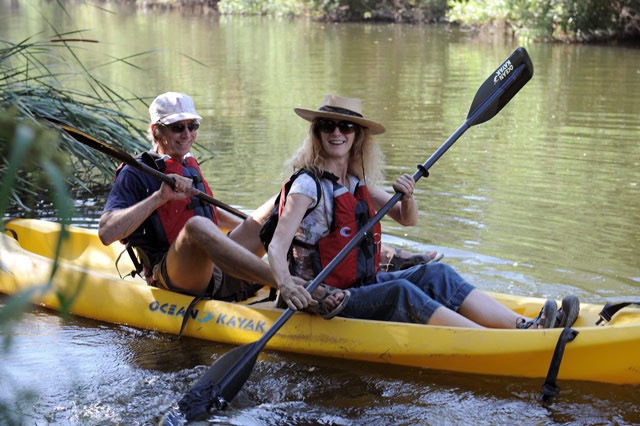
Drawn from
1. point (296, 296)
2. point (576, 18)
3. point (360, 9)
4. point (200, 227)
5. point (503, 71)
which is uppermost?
point (360, 9)

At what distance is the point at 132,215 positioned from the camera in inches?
149

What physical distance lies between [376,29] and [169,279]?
69.9ft

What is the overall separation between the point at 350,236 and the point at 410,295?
35 cm

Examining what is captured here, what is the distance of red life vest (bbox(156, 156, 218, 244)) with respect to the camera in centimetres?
406

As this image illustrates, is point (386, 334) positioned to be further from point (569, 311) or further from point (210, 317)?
point (210, 317)

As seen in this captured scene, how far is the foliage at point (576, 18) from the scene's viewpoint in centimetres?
1788

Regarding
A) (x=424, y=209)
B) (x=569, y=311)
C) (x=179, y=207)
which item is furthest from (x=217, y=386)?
(x=424, y=209)

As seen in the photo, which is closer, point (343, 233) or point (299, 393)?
point (299, 393)

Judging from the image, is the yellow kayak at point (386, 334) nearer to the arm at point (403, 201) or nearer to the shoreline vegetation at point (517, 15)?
the arm at point (403, 201)

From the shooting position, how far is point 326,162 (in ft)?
12.0

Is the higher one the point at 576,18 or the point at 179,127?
the point at 576,18

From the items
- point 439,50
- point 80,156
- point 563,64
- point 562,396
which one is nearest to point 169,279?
point 562,396

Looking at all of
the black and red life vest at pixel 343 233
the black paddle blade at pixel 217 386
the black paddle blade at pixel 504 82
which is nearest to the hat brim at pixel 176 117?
the black and red life vest at pixel 343 233

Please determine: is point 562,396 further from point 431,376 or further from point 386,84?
point 386,84
